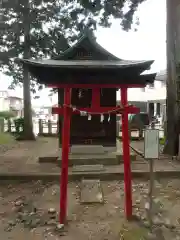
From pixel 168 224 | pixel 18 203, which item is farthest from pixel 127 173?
pixel 18 203

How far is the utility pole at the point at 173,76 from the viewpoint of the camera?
1095 cm

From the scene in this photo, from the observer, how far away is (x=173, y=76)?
11.1 meters

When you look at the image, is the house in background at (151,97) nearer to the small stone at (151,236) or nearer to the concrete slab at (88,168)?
the concrete slab at (88,168)

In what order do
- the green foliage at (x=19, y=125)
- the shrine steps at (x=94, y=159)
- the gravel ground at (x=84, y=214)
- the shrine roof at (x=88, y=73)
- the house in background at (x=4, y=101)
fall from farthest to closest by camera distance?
the house in background at (x=4, y=101), the green foliage at (x=19, y=125), the shrine steps at (x=94, y=159), the shrine roof at (x=88, y=73), the gravel ground at (x=84, y=214)

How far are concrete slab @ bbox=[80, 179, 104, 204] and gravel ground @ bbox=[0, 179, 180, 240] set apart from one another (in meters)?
0.17

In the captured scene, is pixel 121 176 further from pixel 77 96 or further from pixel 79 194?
pixel 77 96

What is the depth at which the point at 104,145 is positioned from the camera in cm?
1044

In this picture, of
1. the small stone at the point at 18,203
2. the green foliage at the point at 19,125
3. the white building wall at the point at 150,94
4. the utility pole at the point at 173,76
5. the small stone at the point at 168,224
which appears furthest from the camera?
the white building wall at the point at 150,94

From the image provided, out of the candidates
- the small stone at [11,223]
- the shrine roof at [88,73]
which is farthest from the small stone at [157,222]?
the small stone at [11,223]

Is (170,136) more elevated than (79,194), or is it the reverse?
(170,136)

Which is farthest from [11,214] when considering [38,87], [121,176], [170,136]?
[38,87]

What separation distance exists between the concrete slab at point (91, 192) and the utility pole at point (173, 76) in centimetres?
484

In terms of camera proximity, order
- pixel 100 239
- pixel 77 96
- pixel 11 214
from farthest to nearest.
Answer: pixel 77 96 < pixel 11 214 < pixel 100 239

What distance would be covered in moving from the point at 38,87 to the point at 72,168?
11.7 metres
